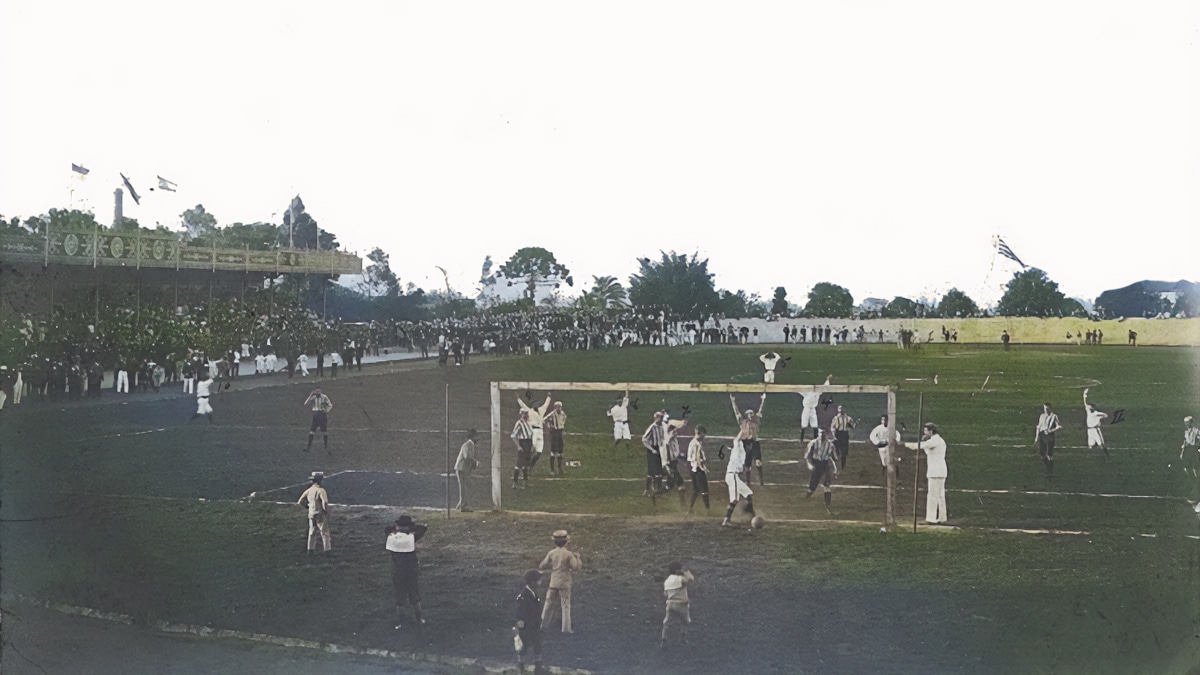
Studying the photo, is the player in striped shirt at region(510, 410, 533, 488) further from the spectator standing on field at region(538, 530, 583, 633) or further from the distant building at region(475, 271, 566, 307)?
the spectator standing on field at region(538, 530, 583, 633)

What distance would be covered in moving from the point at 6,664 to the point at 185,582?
2381mm

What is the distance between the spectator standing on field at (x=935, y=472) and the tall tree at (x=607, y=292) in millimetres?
6578

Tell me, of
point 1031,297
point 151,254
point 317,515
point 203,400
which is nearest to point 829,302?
point 1031,297

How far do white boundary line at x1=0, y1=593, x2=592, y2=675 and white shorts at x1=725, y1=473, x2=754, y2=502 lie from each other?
4464 millimetres

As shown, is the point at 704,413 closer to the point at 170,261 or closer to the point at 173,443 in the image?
the point at 173,443

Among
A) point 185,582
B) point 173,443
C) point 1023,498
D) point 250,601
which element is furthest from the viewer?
point 173,443

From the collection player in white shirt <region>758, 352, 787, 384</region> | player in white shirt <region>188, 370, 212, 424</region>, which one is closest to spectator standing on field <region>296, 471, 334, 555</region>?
player in white shirt <region>758, 352, 787, 384</region>

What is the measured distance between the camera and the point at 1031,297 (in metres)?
18.4

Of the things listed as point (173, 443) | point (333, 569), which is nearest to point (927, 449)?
point (333, 569)

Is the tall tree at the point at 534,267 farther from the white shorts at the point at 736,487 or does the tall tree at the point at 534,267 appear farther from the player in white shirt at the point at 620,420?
the white shorts at the point at 736,487

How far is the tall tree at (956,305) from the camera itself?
1825 cm

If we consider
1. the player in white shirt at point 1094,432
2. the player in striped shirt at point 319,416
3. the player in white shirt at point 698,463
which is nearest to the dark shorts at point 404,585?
the player in white shirt at point 698,463

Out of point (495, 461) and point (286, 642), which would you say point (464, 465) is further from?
point (286, 642)

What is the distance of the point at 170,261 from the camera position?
25219 mm
